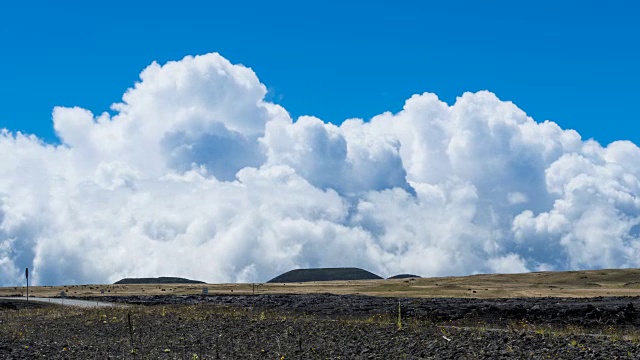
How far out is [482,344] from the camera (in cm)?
2509

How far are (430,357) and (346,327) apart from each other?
913cm

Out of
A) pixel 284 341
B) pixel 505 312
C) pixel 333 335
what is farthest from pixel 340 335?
pixel 505 312

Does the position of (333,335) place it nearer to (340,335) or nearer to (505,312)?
(340,335)

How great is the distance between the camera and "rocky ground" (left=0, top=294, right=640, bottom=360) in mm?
24141

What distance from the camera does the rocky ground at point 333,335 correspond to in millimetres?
24141

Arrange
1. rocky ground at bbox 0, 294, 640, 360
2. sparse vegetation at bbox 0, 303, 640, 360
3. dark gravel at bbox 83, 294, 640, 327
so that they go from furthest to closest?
dark gravel at bbox 83, 294, 640, 327 → rocky ground at bbox 0, 294, 640, 360 → sparse vegetation at bbox 0, 303, 640, 360

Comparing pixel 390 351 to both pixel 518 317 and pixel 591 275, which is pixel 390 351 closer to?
pixel 518 317

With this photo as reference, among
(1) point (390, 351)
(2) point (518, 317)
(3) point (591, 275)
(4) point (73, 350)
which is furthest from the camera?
(3) point (591, 275)

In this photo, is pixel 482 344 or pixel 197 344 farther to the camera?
pixel 197 344

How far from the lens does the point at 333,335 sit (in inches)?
1153

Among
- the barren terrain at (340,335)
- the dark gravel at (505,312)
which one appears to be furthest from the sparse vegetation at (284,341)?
the dark gravel at (505,312)

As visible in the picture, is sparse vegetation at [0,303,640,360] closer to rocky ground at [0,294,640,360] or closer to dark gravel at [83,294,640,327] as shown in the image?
rocky ground at [0,294,640,360]

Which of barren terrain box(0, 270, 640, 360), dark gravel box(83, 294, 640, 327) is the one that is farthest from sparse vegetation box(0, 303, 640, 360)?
dark gravel box(83, 294, 640, 327)

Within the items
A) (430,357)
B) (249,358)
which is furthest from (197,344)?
(430,357)
